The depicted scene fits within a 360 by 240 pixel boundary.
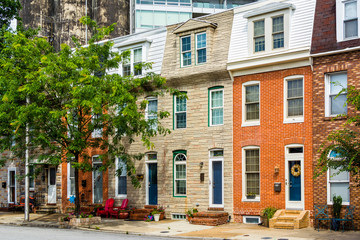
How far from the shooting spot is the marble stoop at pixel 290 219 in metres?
18.9

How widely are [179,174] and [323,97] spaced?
7948 millimetres

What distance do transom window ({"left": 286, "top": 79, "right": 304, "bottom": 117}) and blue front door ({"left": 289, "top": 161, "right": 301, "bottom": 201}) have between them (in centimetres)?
202

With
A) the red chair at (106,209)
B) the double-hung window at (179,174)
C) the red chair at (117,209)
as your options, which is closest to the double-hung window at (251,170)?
the double-hung window at (179,174)

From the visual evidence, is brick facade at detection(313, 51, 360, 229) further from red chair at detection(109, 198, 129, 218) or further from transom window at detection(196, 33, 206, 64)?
red chair at detection(109, 198, 129, 218)

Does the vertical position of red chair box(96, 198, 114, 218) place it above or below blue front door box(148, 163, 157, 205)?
below

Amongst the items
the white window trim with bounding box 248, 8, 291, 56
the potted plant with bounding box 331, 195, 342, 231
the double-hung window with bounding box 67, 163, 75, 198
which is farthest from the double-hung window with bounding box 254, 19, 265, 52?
the double-hung window with bounding box 67, 163, 75, 198

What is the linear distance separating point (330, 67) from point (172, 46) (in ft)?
26.9

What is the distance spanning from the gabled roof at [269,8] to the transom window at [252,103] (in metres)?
3.04

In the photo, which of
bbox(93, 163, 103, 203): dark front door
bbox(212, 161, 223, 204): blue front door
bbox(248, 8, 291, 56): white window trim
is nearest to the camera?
bbox(248, 8, 291, 56): white window trim

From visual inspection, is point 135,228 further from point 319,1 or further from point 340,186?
point 319,1

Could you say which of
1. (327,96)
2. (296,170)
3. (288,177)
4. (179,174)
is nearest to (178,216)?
(179,174)

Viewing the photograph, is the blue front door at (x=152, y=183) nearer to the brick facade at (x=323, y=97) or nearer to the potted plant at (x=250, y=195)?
the potted plant at (x=250, y=195)

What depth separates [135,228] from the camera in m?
20.5

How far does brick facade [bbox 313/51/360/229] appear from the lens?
61.5 ft
